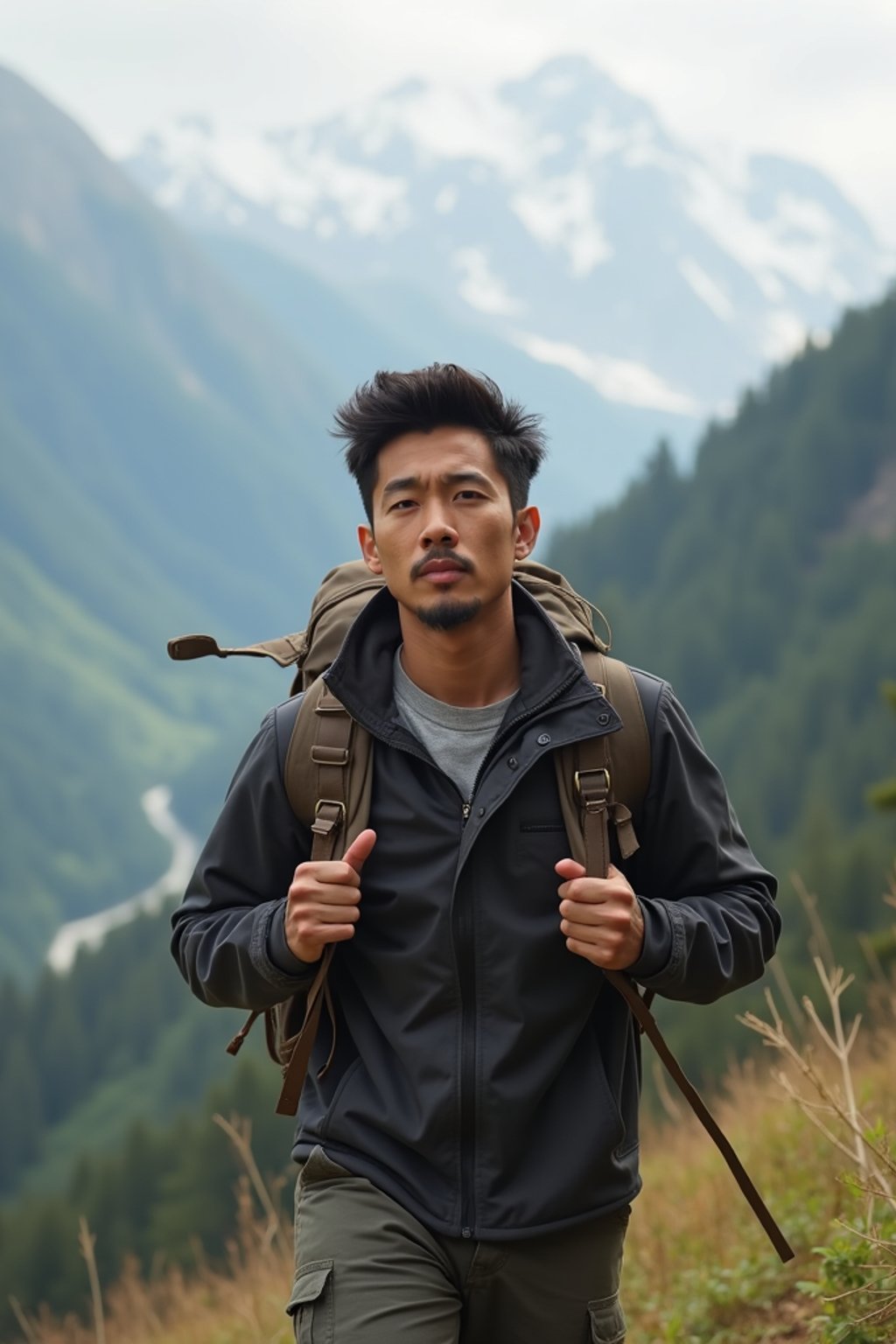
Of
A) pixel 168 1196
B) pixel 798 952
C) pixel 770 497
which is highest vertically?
pixel 770 497

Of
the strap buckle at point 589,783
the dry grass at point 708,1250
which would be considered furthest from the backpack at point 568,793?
the dry grass at point 708,1250

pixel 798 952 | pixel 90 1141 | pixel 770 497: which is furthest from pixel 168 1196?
pixel 770 497

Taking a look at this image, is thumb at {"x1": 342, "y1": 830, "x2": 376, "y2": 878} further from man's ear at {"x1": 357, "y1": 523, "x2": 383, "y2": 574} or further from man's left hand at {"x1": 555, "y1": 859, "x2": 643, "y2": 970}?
man's ear at {"x1": 357, "y1": 523, "x2": 383, "y2": 574}

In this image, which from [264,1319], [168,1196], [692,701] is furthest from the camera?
[692,701]

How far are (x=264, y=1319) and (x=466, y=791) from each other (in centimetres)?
466

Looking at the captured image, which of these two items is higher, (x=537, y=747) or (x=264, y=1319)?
(x=537, y=747)

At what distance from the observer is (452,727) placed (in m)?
3.85

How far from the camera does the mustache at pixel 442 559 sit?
379cm

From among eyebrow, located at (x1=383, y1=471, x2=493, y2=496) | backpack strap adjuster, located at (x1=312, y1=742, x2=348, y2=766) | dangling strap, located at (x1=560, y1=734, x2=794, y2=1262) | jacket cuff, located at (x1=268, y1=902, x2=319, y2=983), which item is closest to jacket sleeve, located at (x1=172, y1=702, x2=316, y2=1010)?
jacket cuff, located at (x1=268, y1=902, x2=319, y2=983)

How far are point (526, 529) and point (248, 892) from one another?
113 cm

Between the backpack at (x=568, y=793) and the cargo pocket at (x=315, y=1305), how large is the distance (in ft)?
1.29

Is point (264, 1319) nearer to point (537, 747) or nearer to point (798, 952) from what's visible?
point (537, 747)

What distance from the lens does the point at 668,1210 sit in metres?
7.49

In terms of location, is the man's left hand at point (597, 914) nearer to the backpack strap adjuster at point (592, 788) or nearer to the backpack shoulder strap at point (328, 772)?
the backpack strap adjuster at point (592, 788)
